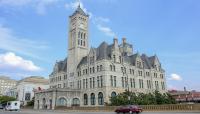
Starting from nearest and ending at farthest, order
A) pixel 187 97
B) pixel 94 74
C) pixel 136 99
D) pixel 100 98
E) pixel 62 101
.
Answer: pixel 136 99
pixel 100 98
pixel 94 74
pixel 62 101
pixel 187 97

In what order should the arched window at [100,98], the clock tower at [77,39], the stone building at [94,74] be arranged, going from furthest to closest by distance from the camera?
the clock tower at [77,39], the stone building at [94,74], the arched window at [100,98]

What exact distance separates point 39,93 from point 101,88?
2316 cm

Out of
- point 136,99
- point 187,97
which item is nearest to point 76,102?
point 136,99

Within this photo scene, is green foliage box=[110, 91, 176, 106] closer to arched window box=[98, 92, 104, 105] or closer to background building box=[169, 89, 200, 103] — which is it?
arched window box=[98, 92, 104, 105]

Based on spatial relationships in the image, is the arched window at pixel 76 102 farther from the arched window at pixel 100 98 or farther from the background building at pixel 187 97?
the background building at pixel 187 97

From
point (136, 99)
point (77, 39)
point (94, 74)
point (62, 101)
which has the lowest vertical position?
point (62, 101)

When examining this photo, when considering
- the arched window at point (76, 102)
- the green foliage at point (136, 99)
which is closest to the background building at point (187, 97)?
the green foliage at point (136, 99)

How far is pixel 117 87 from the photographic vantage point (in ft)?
247

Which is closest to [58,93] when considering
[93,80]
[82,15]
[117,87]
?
[93,80]

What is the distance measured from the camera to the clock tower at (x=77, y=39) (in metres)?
85.9

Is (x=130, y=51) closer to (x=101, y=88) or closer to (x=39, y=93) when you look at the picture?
(x=101, y=88)

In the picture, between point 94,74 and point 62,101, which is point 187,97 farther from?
point 62,101

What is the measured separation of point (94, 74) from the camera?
76.6 meters

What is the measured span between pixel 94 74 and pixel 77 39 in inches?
630
